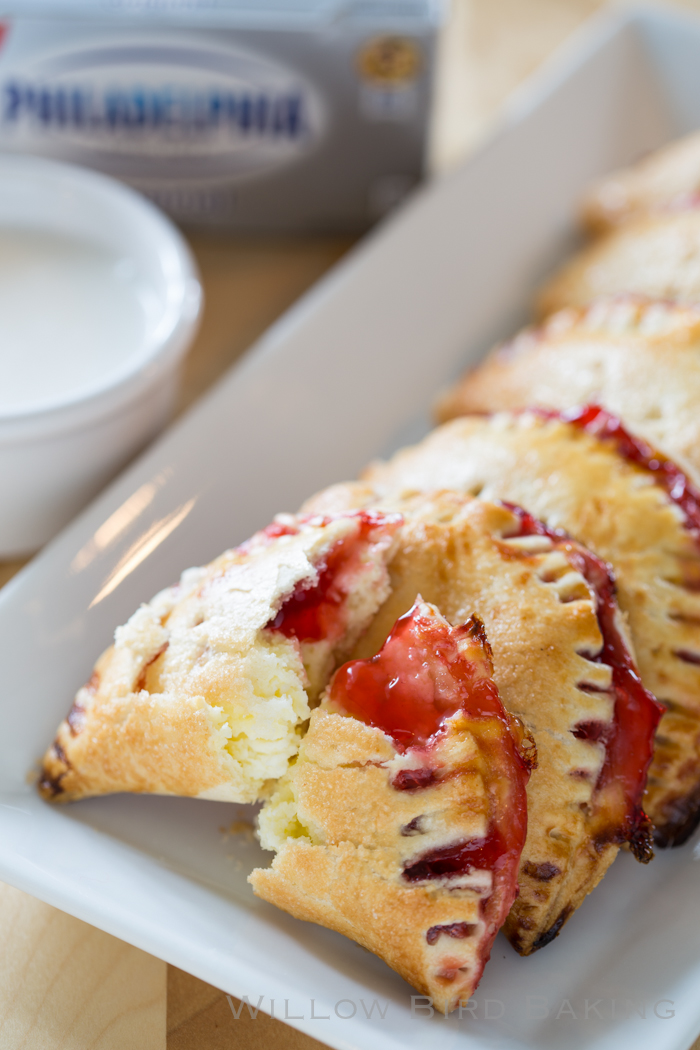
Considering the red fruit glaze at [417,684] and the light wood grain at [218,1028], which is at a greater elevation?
the red fruit glaze at [417,684]

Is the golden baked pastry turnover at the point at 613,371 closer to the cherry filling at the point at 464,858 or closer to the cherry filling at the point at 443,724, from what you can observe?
the cherry filling at the point at 443,724

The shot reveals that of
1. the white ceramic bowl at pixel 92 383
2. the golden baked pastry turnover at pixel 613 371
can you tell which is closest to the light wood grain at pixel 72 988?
the white ceramic bowl at pixel 92 383

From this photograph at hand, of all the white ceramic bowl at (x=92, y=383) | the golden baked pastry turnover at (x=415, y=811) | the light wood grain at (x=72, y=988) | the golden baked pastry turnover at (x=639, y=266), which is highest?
the golden baked pastry turnover at (x=639, y=266)

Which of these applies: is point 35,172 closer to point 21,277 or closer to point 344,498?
point 21,277

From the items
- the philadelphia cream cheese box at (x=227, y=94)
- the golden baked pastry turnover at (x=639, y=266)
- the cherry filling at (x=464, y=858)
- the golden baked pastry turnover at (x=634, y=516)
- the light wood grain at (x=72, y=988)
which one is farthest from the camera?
the philadelphia cream cheese box at (x=227, y=94)

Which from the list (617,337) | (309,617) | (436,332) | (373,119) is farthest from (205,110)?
(309,617)

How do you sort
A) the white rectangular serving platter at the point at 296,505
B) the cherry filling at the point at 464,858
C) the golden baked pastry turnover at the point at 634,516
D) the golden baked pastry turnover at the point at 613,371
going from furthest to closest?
the golden baked pastry turnover at the point at 613,371
the golden baked pastry turnover at the point at 634,516
the white rectangular serving platter at the point at 296,505
the cherry filling at the point at 464,858

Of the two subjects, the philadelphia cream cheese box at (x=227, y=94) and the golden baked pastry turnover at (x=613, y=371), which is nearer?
the golden baked pastry turnover at (x=613, y=371)
